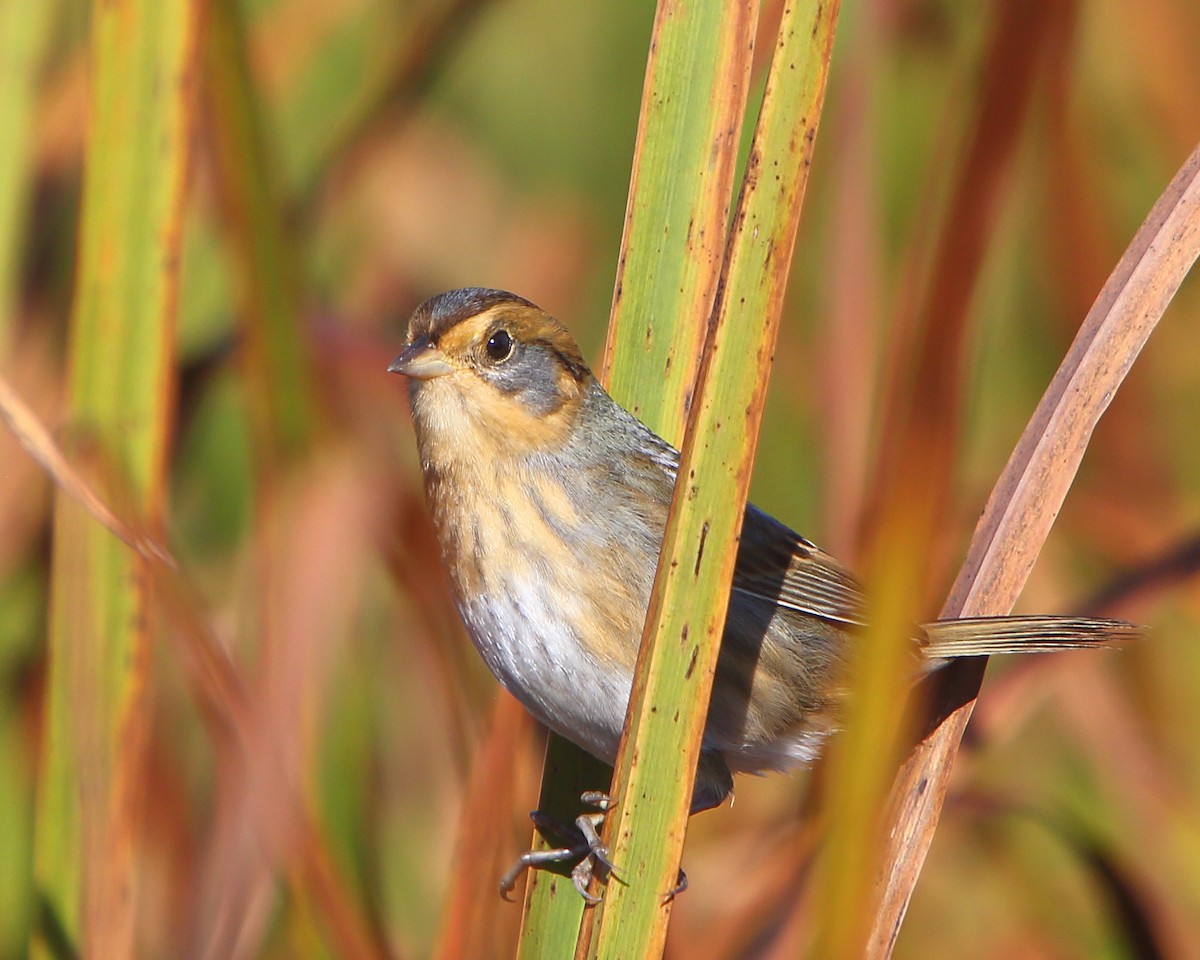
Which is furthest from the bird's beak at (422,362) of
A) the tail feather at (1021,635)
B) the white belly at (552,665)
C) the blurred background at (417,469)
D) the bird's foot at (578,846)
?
the tail feather at (1021,635)

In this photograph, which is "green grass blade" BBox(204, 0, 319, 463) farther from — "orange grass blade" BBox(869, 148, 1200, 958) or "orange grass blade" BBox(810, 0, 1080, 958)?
"orange grass blade" BBox(869, 148, 1200, 958)

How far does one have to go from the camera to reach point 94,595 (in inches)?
77.9

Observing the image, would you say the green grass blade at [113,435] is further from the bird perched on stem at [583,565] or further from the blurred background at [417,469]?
the bird perched on stem at [583,565]

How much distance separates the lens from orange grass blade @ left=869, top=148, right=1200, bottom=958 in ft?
5.21

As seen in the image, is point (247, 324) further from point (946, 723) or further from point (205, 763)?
point (205, 763)

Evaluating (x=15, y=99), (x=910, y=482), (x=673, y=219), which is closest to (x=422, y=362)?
(x=673, y=219)

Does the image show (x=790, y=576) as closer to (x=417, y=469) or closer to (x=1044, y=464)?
(x=1044, y=464)

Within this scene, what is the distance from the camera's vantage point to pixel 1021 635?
6.91 feet

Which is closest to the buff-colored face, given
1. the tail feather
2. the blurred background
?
the blurred background

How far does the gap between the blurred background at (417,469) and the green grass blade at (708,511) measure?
1.02 ft

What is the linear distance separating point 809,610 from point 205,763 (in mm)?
1712

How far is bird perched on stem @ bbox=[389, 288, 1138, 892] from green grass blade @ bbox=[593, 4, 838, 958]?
569 millimetres

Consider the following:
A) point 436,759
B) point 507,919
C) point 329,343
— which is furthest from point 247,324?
point 436,759

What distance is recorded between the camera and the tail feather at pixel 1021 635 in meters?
2.05
